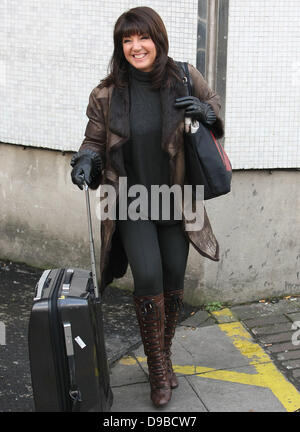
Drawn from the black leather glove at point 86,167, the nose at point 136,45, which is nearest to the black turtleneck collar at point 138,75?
the nose at point 136,45

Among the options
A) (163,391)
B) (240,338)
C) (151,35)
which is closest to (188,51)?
(151,35)

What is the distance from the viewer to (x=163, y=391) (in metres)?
3.79

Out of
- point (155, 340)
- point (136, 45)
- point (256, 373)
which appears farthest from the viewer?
point (256, 373)

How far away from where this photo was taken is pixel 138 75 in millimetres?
3646

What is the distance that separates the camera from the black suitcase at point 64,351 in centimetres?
324

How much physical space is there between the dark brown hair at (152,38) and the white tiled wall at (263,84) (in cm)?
120

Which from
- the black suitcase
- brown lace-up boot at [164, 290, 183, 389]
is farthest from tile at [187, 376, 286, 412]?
the black suitcase

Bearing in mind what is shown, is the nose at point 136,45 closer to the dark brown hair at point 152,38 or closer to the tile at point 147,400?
the dark brown hair at point 152,38

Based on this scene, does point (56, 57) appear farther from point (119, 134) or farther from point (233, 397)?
point (233, 397)

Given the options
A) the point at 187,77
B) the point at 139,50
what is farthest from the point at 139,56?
the point at 187,77

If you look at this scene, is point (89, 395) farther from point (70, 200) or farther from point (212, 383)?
point (70, 200)

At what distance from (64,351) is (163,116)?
1.26 meters

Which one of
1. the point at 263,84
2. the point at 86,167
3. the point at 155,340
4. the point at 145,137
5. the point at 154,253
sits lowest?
the point at 155,340

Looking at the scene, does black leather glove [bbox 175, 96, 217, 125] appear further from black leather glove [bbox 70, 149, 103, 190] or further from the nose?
black leather glove [bbox 70, 149, 103, 190]
